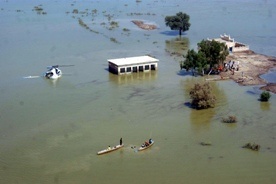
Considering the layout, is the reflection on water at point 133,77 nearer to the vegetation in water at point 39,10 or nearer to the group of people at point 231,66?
the group of people at point 231,66

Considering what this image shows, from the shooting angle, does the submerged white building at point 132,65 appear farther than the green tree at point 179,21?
No

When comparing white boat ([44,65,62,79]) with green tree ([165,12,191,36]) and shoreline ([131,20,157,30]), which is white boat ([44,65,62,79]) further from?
shoreline ([131,20,157,30])

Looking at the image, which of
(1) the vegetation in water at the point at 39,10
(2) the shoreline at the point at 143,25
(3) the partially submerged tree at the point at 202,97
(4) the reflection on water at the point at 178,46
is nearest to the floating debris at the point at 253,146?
(3) the partially submerged tree at the point at 202,97

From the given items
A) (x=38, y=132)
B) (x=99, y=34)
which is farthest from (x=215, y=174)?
(x=99, y=34)

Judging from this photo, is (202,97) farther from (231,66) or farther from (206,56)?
(231,66)

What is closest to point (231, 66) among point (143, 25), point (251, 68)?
point (251, 68)
